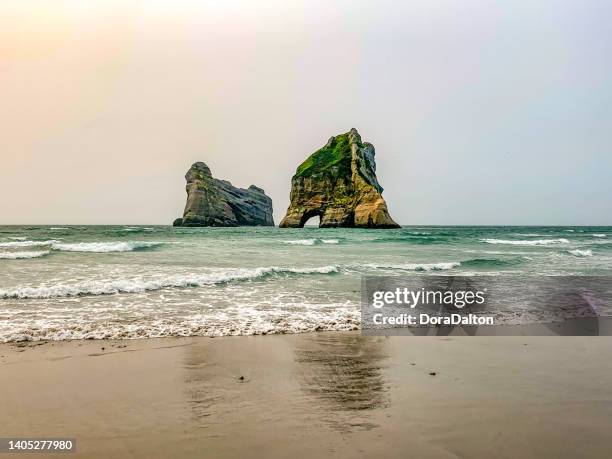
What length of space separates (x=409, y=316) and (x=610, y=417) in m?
6.13

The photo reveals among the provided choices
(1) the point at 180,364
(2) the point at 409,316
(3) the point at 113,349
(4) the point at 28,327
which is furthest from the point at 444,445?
(4) the point at 28,327

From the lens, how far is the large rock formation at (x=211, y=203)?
99.4 metres

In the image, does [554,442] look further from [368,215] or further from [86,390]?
[368,215]

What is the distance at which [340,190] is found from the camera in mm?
80375

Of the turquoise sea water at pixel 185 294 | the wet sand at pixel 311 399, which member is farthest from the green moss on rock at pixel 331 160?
the wet sand at pixel 311 399

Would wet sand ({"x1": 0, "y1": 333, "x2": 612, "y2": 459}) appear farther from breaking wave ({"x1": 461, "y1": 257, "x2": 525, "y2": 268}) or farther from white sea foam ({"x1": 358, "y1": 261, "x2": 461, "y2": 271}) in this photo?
breaking wave ({"x1": 461, "y1": 257, "x2": 525, "y2": 268})

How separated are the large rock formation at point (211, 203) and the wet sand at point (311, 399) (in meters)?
95.1

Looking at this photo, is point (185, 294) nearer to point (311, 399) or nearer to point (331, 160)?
point (311, 399)

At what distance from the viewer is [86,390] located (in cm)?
478

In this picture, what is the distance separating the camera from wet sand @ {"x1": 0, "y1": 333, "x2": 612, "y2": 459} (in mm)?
3455

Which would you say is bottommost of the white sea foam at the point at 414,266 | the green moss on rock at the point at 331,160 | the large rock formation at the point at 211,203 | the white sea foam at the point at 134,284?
the white sea foam at the point at 414,266

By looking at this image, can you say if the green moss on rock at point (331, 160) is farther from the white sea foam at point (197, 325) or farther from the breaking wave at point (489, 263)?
the white sea foam at point (197, 325)

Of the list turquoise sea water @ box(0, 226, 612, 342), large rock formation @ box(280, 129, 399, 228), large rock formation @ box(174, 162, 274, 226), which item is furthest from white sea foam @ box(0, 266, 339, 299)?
large rock formation @ box(174, 162, 274, 226)

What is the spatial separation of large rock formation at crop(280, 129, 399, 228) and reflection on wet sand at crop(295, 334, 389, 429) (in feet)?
211
